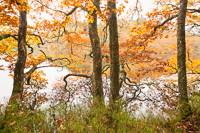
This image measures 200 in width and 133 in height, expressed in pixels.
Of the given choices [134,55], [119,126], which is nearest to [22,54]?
[119,126]

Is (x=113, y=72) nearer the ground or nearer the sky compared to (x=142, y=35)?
nearer the ground

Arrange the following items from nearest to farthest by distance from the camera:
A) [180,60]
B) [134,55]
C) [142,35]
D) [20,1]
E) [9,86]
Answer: [20,1]
[180,60]
[142,35]
[134,55]
[9,86]

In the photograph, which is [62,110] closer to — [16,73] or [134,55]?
[16,73]

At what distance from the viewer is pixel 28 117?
491cm

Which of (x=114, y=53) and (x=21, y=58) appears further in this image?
(x=114, y=53)

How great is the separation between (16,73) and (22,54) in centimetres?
Result: 57

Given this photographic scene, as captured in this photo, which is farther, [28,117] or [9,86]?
[9,86]

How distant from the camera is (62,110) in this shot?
530 cm

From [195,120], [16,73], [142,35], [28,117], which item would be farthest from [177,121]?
[142,35]

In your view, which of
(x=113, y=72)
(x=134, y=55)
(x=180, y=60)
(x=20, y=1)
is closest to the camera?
(x=20, y=1)

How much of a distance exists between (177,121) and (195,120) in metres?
0.34

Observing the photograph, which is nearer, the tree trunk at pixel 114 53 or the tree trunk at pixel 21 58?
the tree trunk at pixel 21 58

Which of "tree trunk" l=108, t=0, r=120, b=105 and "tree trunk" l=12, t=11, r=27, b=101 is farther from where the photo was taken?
"tree trunk" l=108, t=0, r=120, b=105

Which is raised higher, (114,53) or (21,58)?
(114,53)
